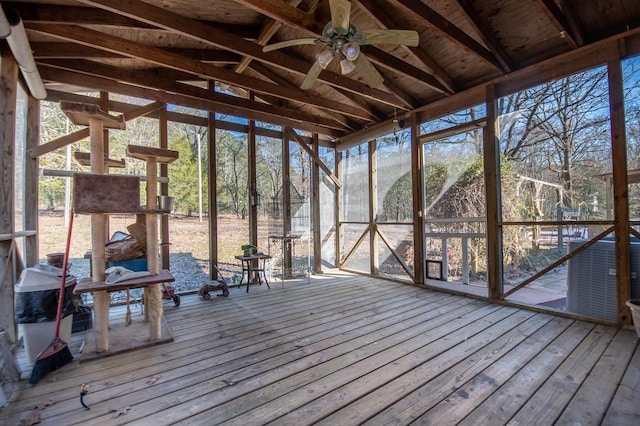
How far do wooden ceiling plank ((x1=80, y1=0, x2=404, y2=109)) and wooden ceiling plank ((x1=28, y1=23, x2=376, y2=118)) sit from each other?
0.64m

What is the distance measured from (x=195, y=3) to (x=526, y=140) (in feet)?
14.6

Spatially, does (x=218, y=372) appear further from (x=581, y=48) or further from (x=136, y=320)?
(x=581, y=48)

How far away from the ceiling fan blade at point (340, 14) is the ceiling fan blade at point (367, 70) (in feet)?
1.10

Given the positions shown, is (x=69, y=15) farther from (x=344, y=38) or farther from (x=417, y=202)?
(x=417, y=202)

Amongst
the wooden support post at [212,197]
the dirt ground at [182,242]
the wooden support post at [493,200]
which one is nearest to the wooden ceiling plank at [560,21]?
the wooden support post at [493,200]

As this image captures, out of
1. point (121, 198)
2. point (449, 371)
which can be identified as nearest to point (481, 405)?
point (449, 371)

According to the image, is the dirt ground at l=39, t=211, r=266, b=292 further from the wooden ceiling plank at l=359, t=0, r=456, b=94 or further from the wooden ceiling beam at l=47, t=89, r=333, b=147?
the wooden ceiling plank at l=359, t=0, r=456, b=94

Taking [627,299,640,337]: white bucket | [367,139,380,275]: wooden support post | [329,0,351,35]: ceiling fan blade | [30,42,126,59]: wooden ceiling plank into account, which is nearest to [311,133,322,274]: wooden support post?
[367,139,380,275]: wooden support post

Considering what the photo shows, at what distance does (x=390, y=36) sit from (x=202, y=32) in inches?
78.4

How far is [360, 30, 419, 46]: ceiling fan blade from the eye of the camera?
2.46 metres

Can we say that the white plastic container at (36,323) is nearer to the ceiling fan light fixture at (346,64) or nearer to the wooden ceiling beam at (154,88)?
the wooden ceiling beam at (154,88)

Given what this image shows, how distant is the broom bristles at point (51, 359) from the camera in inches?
88.3

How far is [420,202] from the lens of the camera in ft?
16.8

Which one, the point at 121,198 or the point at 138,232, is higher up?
the point at 121,198
